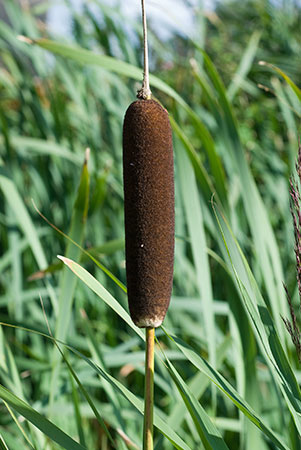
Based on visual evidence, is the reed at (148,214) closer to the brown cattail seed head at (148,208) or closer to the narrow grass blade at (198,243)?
the brown cattail seed head at (148,208)

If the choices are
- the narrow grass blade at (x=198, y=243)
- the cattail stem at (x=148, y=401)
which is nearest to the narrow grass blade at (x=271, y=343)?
the cattail stem at (x=148, y=401)

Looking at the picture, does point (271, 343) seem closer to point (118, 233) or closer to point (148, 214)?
point (148, 214)

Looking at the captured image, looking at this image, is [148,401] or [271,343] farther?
[271,343]

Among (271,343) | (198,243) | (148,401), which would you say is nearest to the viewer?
(148,401)

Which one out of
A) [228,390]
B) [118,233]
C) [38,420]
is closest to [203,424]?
[228,390]

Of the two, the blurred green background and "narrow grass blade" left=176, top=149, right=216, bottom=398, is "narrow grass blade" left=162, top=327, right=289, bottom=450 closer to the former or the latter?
the blurred green background

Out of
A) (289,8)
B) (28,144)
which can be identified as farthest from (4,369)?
(289,8)

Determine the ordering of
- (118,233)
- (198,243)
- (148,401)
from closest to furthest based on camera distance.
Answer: (148,401) < (198,243) < (118,233)
